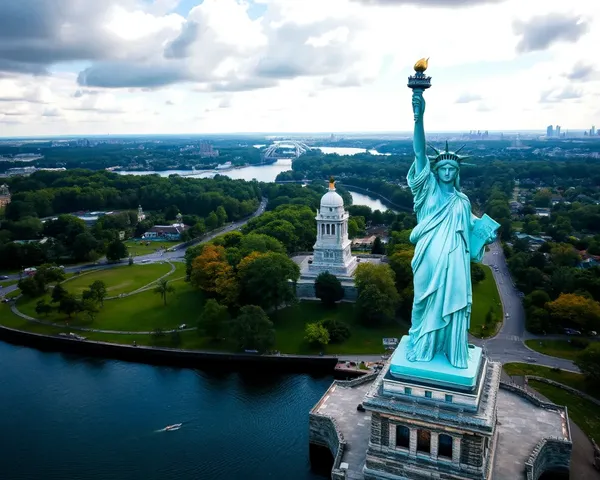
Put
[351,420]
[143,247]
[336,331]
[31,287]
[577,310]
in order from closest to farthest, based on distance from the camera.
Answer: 1. [351,420]
2. [336,331]
3. [577,310]
4. [31,287]
5. [143,247]

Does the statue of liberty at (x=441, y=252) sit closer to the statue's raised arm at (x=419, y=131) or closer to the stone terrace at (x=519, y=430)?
the statue's raised arm at (x=419, y=131)

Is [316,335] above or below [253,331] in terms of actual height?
below

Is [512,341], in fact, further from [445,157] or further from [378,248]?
[378,248]

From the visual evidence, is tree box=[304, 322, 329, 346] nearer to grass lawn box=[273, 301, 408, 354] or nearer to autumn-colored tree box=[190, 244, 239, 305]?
grass lawn box=[273, 301, 408, 354]

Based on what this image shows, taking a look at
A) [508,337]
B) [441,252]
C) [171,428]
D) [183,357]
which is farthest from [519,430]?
[183,357]

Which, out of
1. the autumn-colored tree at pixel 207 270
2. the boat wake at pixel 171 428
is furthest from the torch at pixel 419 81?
the autumn-colored tree at pixel 207 270

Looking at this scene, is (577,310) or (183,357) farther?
(577,310)

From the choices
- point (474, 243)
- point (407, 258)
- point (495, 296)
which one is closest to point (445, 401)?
point (474, 243)

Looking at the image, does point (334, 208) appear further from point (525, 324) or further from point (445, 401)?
point (445, 401)
